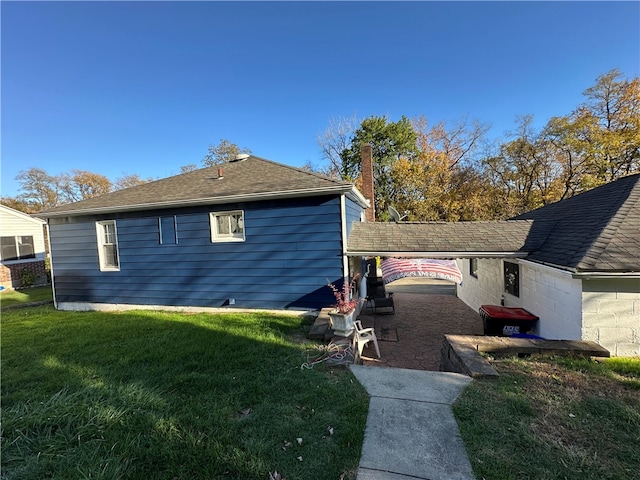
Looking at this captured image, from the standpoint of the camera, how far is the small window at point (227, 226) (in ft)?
26.3

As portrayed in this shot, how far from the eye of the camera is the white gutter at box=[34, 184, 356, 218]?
22.6ft

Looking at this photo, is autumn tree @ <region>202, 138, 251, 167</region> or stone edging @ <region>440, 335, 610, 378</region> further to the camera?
autumn tree @ <region>202, 138, 251, 167</region>

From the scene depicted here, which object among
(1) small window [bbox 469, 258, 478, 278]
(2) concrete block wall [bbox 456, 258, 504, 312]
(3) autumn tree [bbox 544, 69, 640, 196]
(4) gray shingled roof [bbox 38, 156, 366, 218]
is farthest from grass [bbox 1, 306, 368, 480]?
(3) autumn tree [bbox 544, 69, 640, 196]

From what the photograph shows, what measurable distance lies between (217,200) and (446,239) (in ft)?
21.7

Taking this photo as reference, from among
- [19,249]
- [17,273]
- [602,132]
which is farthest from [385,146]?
[17,273]

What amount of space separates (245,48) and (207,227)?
7.27m

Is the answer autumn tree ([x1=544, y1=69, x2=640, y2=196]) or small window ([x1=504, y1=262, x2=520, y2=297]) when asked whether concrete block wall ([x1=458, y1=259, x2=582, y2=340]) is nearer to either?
small window ([x1=504, y1=262, x2=520, y2=297])

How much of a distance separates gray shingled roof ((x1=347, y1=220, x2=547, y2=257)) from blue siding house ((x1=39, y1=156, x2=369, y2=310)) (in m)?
0.78

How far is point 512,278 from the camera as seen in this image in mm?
8281

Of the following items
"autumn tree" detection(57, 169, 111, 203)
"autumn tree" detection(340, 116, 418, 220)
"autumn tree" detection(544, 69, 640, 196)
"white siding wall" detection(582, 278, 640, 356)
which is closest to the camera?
"white siding wall" detection(582, 278, 640, 356)

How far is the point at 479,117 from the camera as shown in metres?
25.2

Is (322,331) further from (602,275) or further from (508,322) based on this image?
(602,275)

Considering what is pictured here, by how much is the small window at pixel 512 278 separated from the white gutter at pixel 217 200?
5365 mm

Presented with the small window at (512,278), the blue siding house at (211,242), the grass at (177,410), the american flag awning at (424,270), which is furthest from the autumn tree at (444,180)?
the grass at (177,410)
